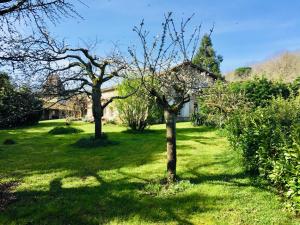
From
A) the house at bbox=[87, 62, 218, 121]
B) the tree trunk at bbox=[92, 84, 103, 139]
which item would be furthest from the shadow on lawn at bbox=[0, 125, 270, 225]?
the tree trunk at bbox=[92, 84, 103, 139]

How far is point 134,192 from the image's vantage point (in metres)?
8.16

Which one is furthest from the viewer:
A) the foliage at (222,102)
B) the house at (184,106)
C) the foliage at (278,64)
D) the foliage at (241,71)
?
the foliage at (241,71)

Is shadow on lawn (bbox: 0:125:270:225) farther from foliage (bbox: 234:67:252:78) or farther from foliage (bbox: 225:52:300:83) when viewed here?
foliage (bbox: 234:67:252:78)

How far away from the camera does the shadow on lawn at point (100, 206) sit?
6.54 m

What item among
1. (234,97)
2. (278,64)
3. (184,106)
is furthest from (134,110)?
(278,64)

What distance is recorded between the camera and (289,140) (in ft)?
21.7

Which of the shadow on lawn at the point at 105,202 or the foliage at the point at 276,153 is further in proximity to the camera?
the shadow on lawn at the point at 105,202

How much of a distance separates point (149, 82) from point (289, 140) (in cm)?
396

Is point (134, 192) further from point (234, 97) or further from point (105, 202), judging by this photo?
point (234, 97)

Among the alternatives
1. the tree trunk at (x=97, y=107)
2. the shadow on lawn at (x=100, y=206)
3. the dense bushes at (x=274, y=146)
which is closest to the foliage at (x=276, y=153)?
the dense bushes at (x=274, y=146)

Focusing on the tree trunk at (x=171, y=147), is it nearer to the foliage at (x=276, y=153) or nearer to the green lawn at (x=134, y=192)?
the green lawn at (x=134, y=192)

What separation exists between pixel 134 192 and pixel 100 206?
116cm

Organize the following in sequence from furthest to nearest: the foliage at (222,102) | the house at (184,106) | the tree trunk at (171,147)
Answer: the foliage at (222,102) → the house at (184,106) → the tree trunk at (171,147)

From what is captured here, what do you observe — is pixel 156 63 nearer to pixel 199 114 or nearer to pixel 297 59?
pixel 199 114
